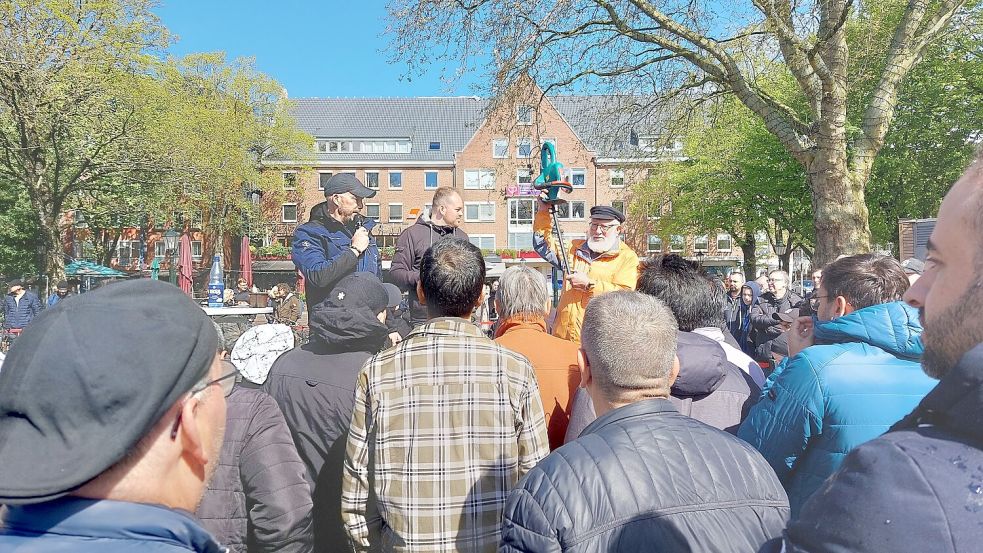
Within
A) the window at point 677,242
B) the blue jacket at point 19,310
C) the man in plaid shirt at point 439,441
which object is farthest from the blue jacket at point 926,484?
the window at point 677,242

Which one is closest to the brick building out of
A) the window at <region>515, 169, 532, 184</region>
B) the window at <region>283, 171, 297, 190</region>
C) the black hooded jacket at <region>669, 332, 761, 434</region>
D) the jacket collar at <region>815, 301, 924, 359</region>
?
the window at <region>283, 171, 297, 190</region>

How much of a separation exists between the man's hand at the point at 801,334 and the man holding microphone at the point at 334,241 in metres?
2.45

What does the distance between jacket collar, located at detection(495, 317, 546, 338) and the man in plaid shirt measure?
71 cm

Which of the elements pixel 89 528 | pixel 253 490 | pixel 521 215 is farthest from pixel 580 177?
pixel 89 528

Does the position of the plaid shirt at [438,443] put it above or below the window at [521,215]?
below

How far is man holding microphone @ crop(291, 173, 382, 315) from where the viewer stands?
13.6 feet

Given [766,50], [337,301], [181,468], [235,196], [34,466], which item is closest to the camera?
[34,466]

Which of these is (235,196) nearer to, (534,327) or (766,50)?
(766,50)

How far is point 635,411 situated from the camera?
1842 mm

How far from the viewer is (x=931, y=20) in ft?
31.1

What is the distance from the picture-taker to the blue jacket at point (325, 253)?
413 cm

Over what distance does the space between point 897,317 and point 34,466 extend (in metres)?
2.50

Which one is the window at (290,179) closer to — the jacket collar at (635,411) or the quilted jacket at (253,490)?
the quilted jacket at (253,490)

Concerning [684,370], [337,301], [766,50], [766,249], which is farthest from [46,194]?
[766,249]
